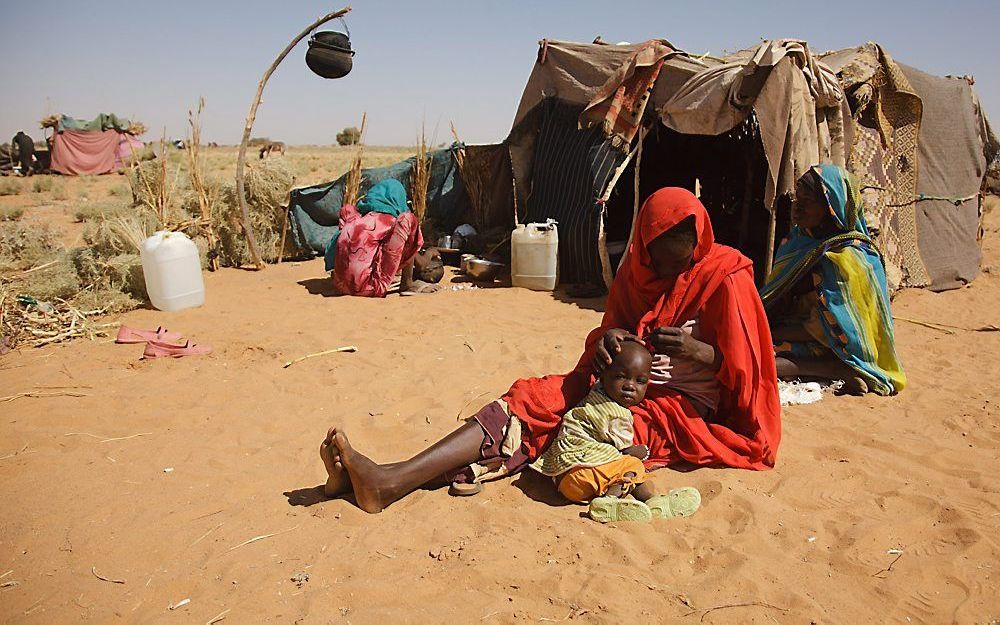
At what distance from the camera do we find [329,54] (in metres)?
7.34

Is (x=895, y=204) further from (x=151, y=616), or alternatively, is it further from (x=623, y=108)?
(x=151, y=616)

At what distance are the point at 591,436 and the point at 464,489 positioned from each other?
548 mm

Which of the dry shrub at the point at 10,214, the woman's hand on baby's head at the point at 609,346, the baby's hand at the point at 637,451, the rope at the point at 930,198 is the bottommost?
the baby's hand at the point at 637,451

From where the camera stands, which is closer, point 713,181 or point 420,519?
point 420,519

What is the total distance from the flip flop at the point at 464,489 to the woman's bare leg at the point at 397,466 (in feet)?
0.23

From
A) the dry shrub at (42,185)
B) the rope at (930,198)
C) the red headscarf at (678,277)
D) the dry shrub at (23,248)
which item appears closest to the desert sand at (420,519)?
the red headscarf at (678,277)

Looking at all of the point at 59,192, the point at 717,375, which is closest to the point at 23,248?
the point at 717,375

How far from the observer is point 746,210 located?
285 inches

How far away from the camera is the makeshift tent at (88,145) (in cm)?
2102

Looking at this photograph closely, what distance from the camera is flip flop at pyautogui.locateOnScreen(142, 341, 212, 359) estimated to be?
177 inches

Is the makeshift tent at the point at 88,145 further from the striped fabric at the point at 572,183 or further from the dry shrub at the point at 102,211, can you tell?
the striped fabric at the point at 572,183

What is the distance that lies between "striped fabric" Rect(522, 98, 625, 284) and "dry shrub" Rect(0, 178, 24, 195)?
15169mm

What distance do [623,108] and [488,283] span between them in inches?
90.2

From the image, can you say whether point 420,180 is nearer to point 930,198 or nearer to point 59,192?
point 930,198
